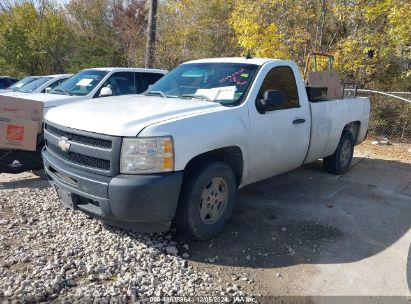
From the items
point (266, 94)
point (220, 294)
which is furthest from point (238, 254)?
point (266, 94)

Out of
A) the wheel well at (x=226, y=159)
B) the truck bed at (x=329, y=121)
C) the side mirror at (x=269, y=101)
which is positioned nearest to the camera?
the wheel well at (x=226, y=159)

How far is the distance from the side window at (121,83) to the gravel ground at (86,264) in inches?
151

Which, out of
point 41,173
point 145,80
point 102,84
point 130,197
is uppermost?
point 145,80

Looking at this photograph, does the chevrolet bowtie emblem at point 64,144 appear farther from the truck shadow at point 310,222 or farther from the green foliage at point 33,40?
the green foliage at point 33,40

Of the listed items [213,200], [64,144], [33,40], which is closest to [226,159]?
[213,200]

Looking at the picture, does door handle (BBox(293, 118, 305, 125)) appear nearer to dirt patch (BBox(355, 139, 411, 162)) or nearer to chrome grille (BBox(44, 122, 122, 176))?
chrome grille (BBox(44, 122, 122, 176))

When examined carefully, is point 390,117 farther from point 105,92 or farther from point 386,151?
point 105,92

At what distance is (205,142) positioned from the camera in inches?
142

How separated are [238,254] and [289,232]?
0.81 meters

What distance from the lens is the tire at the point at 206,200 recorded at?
11.8 feet

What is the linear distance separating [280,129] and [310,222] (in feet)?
3.92

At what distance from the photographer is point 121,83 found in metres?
7.90

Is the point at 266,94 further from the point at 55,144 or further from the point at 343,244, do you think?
the point at 55,144

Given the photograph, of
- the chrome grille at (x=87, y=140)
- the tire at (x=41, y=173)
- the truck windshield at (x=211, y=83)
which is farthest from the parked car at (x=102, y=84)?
the chrome grille at (x=87, y=140)
